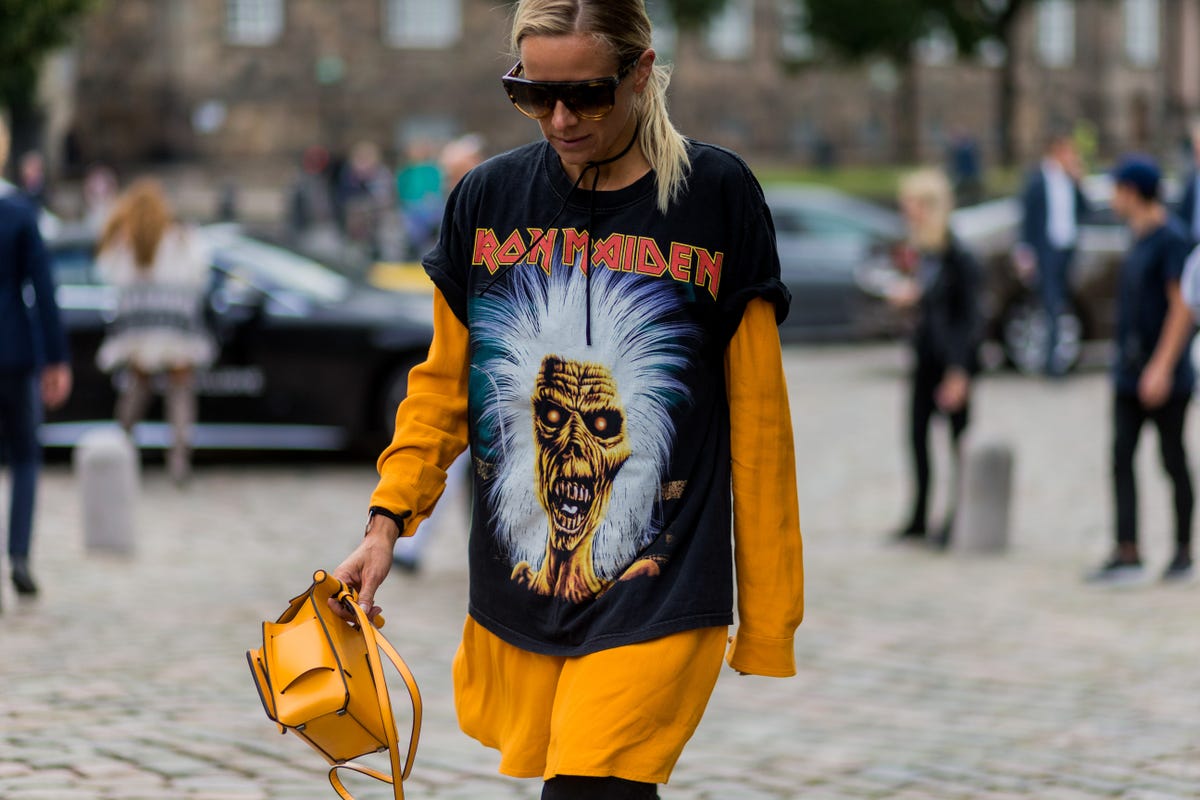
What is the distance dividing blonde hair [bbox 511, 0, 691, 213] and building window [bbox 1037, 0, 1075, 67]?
60195 mm

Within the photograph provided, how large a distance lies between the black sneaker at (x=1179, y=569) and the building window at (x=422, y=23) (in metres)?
41.4

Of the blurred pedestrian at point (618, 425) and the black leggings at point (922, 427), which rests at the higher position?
the blurred pedestrian at point (618, 425)

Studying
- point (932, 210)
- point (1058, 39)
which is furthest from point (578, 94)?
point (1058, 39)

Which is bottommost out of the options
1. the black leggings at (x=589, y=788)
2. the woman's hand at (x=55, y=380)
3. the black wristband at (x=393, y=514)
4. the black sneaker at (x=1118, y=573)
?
the black sneaker at (x=1118, y=573)

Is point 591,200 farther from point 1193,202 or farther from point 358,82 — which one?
point 358,82

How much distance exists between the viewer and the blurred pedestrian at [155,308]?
11.5m

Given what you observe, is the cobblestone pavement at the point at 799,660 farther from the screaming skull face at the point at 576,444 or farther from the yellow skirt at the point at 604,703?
the screaming skull face at the point at 576,444

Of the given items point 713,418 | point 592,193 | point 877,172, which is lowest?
point 877,172

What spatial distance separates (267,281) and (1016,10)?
3120cm

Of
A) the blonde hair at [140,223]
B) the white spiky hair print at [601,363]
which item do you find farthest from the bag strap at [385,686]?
the blonde hair at [140,223]

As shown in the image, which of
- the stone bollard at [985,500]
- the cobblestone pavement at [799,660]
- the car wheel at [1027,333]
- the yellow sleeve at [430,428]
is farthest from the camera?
the car wheel at [1027,333]

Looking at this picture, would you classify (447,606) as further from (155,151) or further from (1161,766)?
(155,151)

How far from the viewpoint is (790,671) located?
10.3 feet

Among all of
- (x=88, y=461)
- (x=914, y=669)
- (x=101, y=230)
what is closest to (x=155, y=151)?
(x=101, y=230)
